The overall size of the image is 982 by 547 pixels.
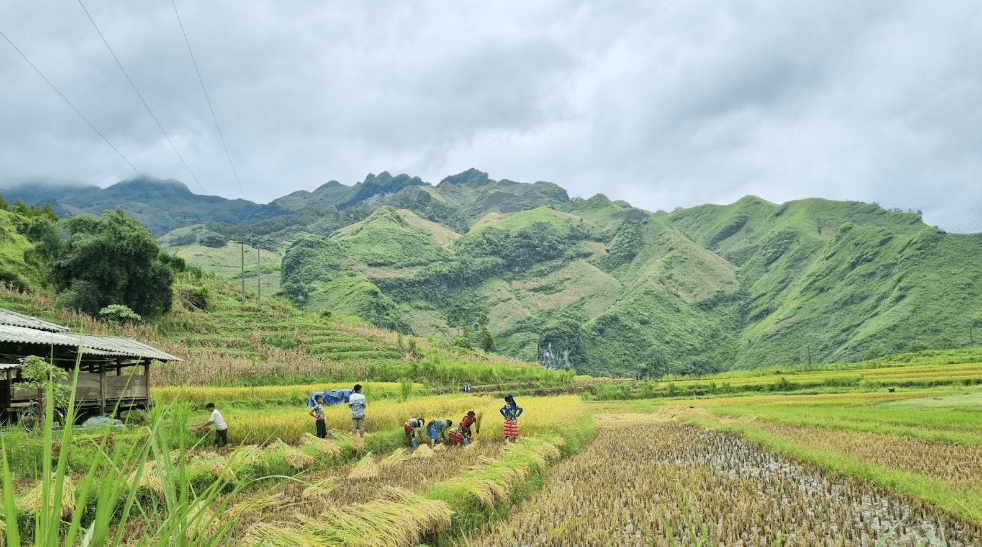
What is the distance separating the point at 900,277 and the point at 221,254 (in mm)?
164677

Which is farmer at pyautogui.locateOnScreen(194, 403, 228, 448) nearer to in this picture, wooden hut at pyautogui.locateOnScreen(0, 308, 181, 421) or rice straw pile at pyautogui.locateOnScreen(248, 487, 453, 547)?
wooden hut at pyautogui.locateOnScreen(0, 308, 181, 421)

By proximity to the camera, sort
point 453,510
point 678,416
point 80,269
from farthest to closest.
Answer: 1. point 80,269
2. point 678,416
3. point 453,510

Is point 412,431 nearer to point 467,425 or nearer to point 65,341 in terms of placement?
point 467,425

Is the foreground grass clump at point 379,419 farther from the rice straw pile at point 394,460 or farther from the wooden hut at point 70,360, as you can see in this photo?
the wooden hut at point 70,360

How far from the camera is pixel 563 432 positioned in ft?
50.6

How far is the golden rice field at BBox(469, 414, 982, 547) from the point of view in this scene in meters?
6.89

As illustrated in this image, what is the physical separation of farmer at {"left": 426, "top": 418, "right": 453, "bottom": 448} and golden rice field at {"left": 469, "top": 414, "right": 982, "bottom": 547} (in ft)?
12.6

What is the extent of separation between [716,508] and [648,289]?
150491 millimetres

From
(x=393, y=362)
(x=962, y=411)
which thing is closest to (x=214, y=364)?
(x=393, y=362)

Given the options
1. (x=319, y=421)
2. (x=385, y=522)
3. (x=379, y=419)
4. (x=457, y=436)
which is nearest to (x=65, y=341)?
(x=319, y=421)

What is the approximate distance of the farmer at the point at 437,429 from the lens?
14.4 meters

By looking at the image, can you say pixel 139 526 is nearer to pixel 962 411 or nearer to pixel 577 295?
pixel 962 411

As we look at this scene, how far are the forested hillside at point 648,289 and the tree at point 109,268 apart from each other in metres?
48.2

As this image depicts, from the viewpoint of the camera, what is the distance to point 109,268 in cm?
3381
